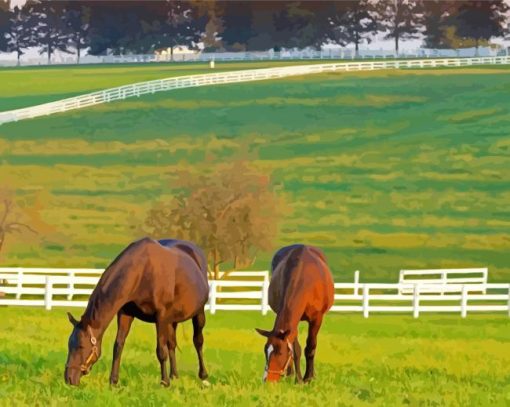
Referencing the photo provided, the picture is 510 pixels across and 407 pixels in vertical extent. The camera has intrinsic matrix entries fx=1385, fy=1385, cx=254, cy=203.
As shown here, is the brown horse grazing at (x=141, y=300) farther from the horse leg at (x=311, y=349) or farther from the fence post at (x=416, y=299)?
the fence post at (x=416, y=299)

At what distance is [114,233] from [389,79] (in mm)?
49379

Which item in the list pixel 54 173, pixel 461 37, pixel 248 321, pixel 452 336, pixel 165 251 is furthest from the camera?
pixel 461 37

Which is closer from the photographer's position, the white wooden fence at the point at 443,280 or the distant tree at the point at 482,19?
the white wooden fence at the point at 443,280

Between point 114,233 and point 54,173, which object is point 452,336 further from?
point 54,173

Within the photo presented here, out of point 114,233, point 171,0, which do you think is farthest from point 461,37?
point 114,233

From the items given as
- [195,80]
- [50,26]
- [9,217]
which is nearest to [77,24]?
[50,26]

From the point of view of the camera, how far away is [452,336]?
93.5 feet

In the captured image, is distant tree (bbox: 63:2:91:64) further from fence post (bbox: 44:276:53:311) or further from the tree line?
fence post (bbox: 44:276:53:311)

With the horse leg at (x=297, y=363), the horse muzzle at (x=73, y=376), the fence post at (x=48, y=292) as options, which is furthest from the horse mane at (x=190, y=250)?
the fence post at (x=48, y=292)

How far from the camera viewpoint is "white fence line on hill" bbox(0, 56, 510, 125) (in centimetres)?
8506

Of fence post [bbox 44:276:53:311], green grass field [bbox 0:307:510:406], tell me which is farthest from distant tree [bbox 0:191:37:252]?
green grass field [bbox 0:307:510:406]

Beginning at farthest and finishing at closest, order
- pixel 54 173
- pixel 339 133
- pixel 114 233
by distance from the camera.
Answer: pixel 339 133 < pixel 54 173 < pixel 114 233

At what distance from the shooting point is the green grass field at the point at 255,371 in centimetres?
1398

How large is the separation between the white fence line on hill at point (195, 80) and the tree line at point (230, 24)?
43.8m
